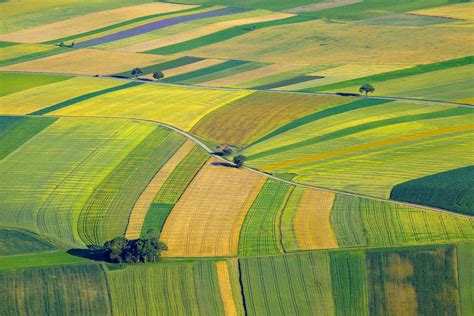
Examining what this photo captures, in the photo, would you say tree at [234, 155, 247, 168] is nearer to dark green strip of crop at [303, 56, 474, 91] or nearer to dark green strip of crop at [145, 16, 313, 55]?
dark green strip of crop at [303, 56, 474, 91]

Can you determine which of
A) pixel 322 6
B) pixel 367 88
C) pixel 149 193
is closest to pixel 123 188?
pixel 149 193

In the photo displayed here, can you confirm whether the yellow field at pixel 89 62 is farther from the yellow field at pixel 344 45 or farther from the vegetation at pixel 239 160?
the vegetation at pixel 239 160

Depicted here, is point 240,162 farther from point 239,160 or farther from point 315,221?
point 315,221

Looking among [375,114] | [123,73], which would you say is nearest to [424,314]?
[375,114]

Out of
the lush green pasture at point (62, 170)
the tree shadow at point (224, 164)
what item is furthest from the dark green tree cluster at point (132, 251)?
the tree shadow at point (224, 164)

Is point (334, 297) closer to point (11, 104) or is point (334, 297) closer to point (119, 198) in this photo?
point (119, 198)

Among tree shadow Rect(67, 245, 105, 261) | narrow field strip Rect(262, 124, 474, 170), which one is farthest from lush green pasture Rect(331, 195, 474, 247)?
tree shadow Rect(67, 245, 105, 261)
